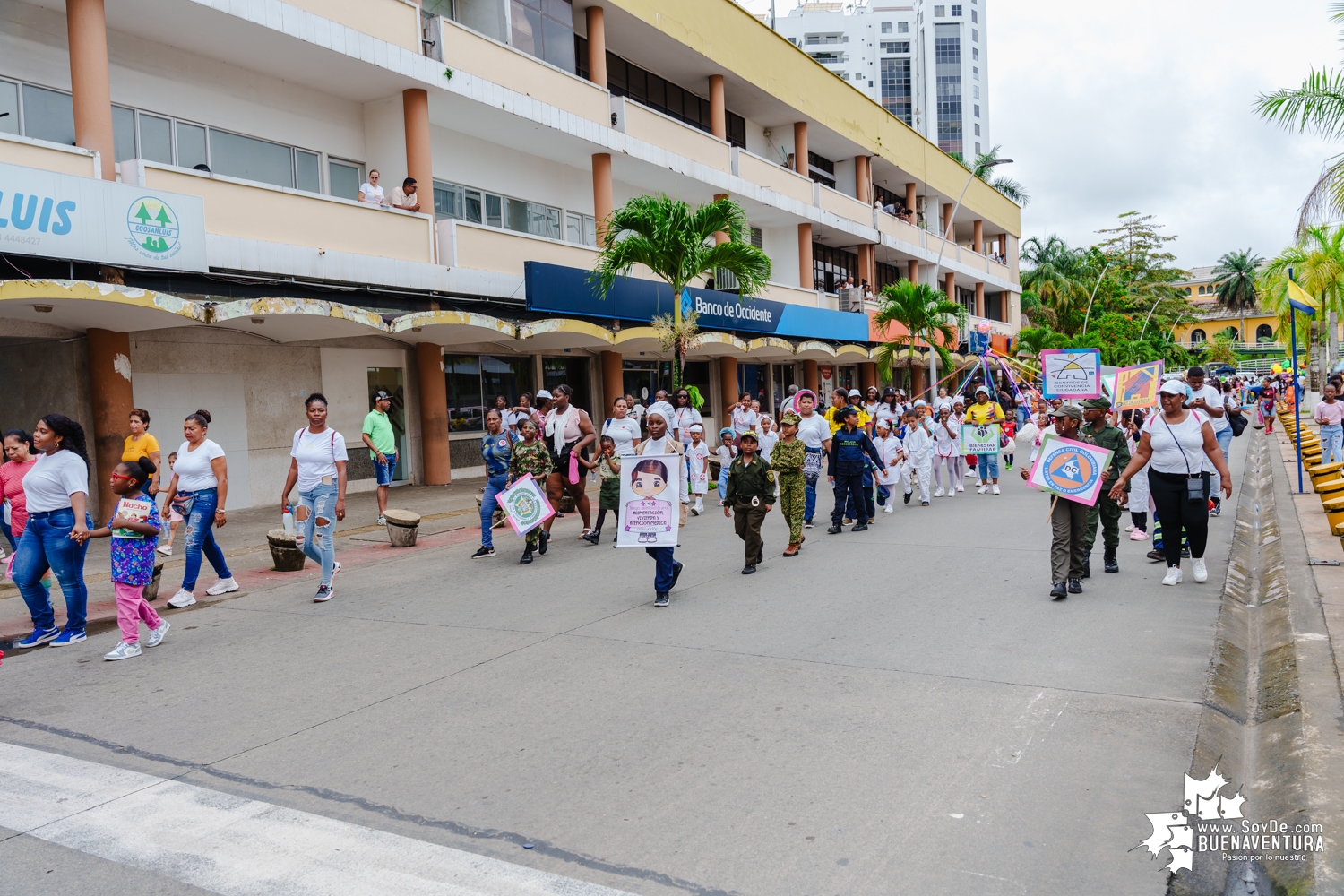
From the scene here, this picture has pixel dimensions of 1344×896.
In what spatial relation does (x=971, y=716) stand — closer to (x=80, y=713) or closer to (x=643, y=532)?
(x=643, y=532)

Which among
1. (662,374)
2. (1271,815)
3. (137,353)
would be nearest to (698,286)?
(662,374)

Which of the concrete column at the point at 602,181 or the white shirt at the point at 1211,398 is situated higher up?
the concrete column at the point at 602,181

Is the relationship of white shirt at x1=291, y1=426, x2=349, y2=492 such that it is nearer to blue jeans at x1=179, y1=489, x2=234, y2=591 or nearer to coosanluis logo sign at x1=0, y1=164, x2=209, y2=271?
blue jeans at x1=179, y1=489, x2=234, y2=591

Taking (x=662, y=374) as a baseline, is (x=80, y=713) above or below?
below

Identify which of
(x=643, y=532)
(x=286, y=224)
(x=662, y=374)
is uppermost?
(x=286, y=224)

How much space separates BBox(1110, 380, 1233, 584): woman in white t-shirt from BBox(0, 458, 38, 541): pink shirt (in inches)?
360

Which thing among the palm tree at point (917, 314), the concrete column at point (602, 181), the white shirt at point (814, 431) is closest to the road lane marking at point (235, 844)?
the white shirt at point (814, 431)

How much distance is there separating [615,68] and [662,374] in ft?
28.3

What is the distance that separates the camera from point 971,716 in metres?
5.03

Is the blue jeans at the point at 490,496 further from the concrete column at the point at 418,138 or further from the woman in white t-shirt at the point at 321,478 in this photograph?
the concrete column at the point at 418,138

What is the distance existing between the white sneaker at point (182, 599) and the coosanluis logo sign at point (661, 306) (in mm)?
10589

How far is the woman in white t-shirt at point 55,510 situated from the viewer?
6.82 meters

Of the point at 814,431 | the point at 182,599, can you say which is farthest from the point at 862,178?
the point at 182,599

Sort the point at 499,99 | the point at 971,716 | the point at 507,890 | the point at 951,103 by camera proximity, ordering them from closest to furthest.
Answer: the point at 507,890, the point at 971,716, the point at 499,99, the point at 951,103
